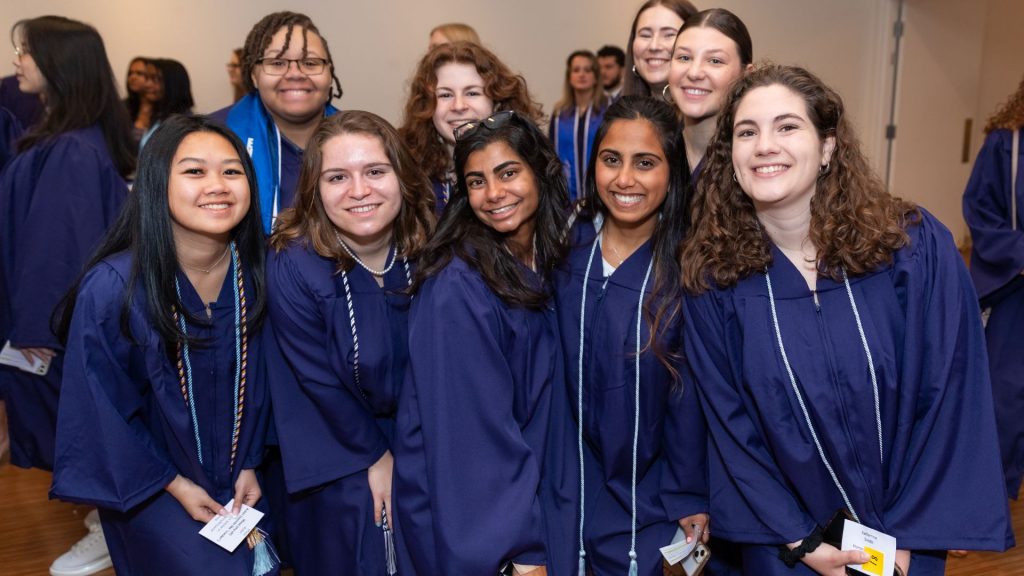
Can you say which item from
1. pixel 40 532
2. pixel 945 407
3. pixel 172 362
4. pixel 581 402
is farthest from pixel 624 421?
pixel 40 532

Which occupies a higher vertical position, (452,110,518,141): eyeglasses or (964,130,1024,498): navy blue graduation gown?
(452,110,518,141): eyeglasses

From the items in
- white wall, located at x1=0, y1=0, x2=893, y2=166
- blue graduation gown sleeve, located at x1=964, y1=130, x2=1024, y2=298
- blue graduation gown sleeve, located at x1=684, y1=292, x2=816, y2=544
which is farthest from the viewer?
white wall, located at x1=0, y1=0, x2=893, y2=166

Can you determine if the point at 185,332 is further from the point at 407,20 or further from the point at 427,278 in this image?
the point at 407,20

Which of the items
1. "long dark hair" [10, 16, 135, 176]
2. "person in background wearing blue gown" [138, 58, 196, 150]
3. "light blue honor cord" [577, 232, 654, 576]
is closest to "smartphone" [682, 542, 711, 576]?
"light blue honor cord" [577, 232, 654, 576]

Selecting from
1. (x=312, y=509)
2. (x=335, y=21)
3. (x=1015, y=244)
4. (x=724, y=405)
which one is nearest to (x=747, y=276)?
(x=724, y=405)

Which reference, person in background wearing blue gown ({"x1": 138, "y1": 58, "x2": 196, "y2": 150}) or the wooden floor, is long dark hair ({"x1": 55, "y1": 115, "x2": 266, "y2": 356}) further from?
person in background wearing blue gown ({"x1": 138, "y1": 58, "x2": 196, "y2": 150})

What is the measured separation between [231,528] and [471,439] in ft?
2.57

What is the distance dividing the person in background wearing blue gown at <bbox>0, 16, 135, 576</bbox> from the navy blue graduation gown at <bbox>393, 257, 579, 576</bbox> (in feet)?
5.51

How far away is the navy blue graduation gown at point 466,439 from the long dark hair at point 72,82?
1.81 m

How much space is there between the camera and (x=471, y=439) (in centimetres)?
217

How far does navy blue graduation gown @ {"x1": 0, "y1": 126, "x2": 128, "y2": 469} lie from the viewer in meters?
3.14

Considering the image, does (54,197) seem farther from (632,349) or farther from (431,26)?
(431,26)

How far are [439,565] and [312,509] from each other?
1.84ft

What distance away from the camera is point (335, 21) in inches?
267
